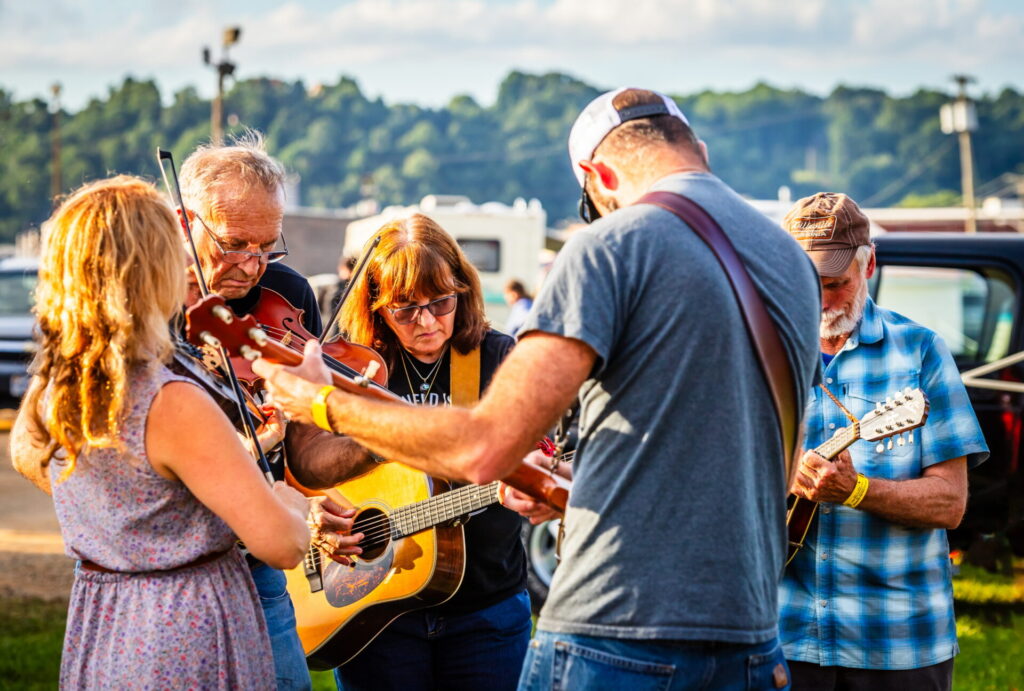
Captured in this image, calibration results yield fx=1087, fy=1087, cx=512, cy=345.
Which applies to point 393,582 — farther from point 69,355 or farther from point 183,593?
point 69,355

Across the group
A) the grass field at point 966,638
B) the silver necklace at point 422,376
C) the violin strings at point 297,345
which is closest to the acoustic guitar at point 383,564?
the silver necklace at point 422,376

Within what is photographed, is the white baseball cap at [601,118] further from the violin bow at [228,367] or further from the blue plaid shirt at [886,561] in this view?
the blue plaid shirt at [886,561]

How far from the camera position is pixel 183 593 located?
2299 millimetres

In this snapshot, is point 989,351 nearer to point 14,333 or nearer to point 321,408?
point 321,408

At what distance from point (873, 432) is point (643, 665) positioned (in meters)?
1.19

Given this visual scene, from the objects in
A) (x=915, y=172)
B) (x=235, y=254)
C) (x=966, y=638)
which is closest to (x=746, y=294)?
(x=235, y=254)

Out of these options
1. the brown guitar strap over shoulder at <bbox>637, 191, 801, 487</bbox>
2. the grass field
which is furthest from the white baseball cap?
the grass field

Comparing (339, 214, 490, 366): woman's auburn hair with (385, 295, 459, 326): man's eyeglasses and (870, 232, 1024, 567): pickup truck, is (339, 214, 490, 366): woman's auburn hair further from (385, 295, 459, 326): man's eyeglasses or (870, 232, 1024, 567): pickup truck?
(870, 232, 1024, 567): pickup truck

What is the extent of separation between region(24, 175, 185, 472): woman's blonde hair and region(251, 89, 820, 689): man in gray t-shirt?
54cm

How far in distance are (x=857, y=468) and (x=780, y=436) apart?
94 centimetres

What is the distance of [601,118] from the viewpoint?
228 centimetres

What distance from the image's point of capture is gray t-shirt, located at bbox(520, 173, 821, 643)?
2.05 meters

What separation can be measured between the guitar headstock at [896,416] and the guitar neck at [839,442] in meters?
0.02

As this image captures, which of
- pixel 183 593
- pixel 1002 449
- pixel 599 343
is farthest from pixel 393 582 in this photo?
pixel 1002 449
